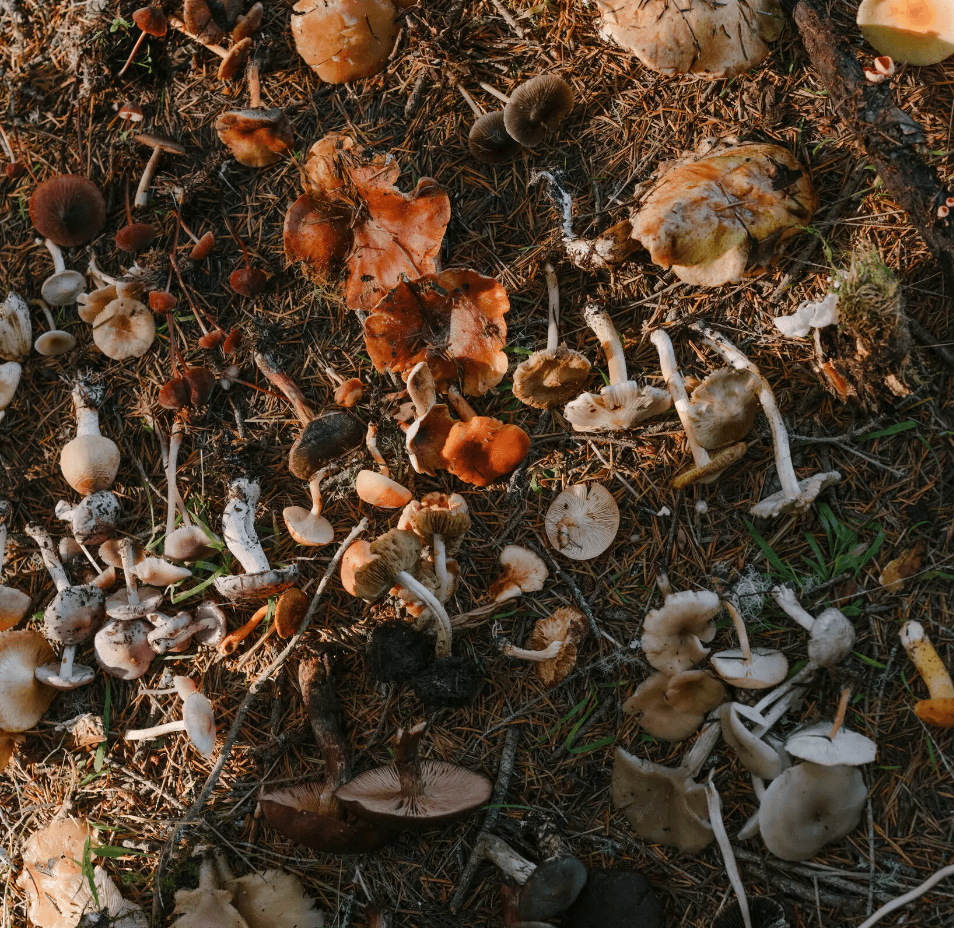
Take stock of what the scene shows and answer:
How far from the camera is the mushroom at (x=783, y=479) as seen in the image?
132 inches

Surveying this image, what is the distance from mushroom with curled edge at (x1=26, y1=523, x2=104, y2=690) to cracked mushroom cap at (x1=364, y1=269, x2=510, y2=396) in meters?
2.03

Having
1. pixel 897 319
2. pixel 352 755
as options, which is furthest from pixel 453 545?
pixel 897 319

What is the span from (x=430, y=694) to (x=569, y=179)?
2671 millimetres

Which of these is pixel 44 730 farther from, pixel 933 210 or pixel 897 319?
pixel 933 210

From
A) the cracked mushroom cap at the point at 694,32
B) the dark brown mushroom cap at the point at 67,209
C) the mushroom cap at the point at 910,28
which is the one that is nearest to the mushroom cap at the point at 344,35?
the cracked mushroom cap at the point at 694,32

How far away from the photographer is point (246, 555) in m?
3.79

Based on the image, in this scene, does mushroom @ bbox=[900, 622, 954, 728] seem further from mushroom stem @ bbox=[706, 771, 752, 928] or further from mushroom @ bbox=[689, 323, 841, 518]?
mushroom stem @ bbox=[706, 771, 752, 928]

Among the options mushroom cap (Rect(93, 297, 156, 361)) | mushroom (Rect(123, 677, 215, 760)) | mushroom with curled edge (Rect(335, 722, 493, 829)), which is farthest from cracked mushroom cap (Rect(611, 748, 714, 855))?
mushroom cap (Rect(93, 297, 156, 361))

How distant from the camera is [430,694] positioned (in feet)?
11.5

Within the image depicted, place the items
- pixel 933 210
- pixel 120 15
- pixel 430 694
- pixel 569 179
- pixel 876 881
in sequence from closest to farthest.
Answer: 1. pixel 876 881
2. pixel 933 210
3. pixel 430 694
4. pixel 569 179
5. pixel 120 15

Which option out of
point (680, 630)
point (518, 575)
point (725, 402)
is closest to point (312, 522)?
point (518, 575)

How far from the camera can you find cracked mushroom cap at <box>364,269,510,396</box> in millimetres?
3629

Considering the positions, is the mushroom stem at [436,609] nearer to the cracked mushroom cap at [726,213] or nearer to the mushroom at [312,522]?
the mushroom at [312,522]

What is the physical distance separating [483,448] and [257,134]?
7.18ft
